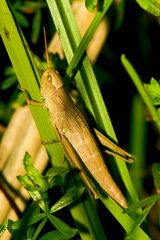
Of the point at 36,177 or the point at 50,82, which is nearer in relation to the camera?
the point at 36,177

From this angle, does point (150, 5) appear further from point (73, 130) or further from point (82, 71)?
point (73, 130)

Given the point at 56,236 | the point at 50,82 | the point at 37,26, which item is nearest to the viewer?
→ the point at 56,236

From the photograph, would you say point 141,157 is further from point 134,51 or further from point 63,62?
point 134,51

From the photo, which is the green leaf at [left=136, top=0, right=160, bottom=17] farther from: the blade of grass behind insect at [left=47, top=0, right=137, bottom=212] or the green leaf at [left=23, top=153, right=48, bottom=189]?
the green leaf at [left=23, top=153, right=48, bottom=189]

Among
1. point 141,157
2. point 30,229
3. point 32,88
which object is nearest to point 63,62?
point 32,88

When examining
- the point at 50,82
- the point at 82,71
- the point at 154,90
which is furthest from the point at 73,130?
the point at 154,90

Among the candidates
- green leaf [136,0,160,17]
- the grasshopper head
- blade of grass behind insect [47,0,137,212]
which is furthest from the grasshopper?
green leaf [136,0,160,17]

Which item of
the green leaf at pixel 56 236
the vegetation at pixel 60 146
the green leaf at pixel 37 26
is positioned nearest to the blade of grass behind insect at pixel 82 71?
the vegetation at pixel 60 146

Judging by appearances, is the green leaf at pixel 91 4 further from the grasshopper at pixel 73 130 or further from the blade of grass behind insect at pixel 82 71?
the grasshopper at pixel 73 130
